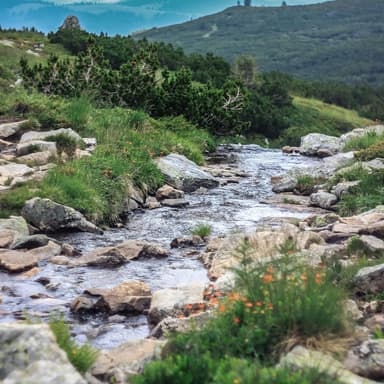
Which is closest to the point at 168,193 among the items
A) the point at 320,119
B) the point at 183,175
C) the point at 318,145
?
the point at 183,175

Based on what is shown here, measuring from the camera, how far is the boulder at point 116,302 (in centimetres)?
791

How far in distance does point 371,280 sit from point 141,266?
12.5 ft

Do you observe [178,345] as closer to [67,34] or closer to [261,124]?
[261,124]

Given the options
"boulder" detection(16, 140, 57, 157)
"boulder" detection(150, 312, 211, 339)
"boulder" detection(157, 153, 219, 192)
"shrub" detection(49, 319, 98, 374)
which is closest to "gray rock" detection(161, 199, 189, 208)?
"boulder" detection(157, 153, 219, 192)

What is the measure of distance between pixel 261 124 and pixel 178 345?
117ft

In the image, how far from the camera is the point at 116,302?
796 centimetres

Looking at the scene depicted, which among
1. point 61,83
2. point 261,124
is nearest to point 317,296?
point 61,83

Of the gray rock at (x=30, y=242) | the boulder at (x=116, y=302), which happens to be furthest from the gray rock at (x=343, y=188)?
the boulder at (x=116, y=302)

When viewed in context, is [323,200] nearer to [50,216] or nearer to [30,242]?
[50,216]

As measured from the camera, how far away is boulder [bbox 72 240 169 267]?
33.0ft

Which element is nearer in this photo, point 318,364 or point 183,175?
point 318,364

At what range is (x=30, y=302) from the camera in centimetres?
811

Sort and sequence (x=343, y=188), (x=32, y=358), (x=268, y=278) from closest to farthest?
(x=32, y=358)
(x=268, y=278)
(x=343, y=188)

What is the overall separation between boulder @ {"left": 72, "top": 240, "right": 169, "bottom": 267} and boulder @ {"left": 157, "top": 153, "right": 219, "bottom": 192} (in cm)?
623
